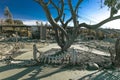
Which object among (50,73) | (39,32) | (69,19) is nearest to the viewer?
(50,73)

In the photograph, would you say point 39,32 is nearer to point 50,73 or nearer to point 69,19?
point 69,19

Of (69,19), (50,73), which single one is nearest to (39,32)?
(69,19)

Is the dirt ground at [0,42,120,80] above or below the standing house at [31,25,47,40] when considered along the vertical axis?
below

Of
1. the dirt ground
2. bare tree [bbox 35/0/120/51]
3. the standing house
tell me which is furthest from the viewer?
the standing house

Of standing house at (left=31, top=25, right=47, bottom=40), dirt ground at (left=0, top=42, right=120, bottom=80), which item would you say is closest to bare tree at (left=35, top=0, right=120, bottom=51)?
dirt ground at (left=0, top=42, right=120, bottom=80)

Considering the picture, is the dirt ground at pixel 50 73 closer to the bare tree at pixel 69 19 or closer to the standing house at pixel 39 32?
the bare tree at pixel 69 19

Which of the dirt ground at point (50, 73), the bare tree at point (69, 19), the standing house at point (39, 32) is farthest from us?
the standing house at point (39, 32)

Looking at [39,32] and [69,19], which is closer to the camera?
[69,19]

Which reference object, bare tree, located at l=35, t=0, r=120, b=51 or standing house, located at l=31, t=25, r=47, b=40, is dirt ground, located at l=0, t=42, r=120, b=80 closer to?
bare tree, located at l=35, t=0, r=120, b=51

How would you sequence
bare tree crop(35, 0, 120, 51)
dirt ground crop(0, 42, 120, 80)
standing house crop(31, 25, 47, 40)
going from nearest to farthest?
dirt ground crop(0, 42, 120, 80)
bare tree crop(35, 0, 120, 51)
standing house crop(31, 25, 47, 40)

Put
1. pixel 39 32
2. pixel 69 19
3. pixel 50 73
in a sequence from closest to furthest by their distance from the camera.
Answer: pixel 50 73, pixel 69 19, pixel 39 32

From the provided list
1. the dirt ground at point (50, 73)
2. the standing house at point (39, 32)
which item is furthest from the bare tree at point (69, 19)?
the standing house at point (39, 32)

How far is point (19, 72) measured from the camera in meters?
8.88

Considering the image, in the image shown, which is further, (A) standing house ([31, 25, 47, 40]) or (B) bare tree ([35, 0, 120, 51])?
(A) standing house ([31, 25, 47, 40])
